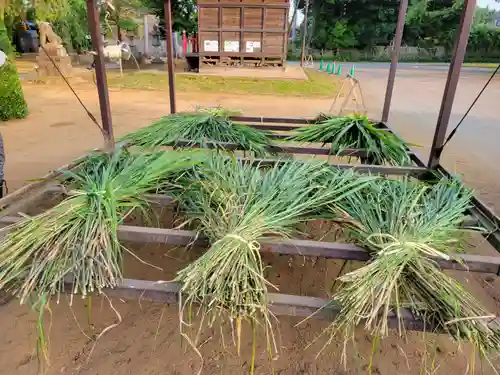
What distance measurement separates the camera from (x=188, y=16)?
1625 centimetres

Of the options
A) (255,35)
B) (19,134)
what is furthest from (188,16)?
(19,134)

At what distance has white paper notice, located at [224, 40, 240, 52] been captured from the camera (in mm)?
12334

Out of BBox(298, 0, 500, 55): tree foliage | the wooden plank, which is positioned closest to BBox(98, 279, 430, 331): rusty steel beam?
the wooden plank

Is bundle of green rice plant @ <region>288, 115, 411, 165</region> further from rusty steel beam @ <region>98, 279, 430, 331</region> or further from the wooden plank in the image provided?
rusty steel beam @ <region>98, 279, 430, 331</region>

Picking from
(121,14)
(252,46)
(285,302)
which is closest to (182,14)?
(121,14)

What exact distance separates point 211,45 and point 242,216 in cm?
1193

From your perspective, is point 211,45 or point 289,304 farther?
point 211,45

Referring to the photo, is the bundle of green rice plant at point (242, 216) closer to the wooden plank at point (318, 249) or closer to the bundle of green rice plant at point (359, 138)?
the wooden plank at point (318, 249)

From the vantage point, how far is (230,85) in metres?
10.6

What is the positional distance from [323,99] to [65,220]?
28.0ft

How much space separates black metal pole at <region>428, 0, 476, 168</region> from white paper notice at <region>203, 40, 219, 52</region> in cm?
1105

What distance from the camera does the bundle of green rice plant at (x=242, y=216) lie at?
3.92 ft

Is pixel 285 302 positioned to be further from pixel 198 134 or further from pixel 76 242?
A: pixel 198 134

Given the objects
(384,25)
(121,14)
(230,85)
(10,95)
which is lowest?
(230,85)
